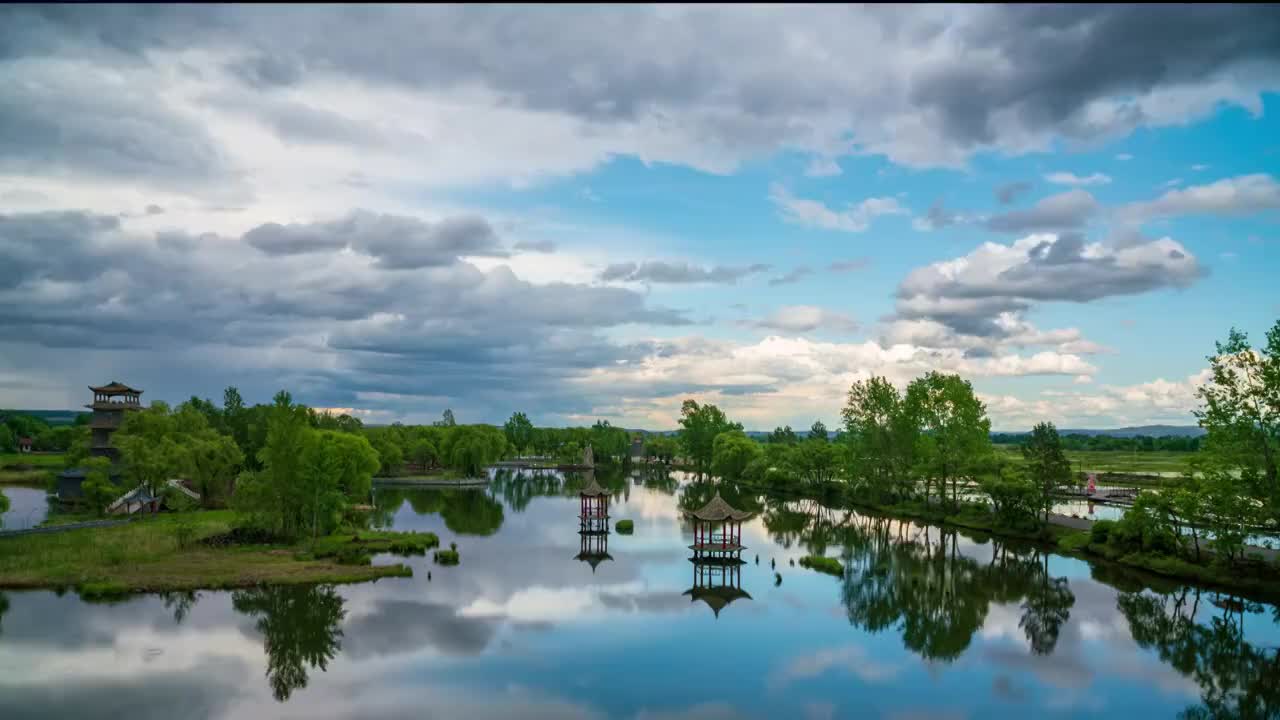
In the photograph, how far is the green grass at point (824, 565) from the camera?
173ft

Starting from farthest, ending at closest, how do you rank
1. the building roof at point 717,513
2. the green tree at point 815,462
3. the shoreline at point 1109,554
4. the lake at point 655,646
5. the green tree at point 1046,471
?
1. the green tree at point 815,462
2. the green tree at point 1046,471
3. the building roof at point 717,513
4. the shoreline at point 1109,554
5. the lake at point 655,646

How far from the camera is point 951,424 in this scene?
78.0 metres

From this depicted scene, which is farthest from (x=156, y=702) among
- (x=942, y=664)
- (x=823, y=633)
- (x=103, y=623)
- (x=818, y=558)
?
(x=818, y=558)

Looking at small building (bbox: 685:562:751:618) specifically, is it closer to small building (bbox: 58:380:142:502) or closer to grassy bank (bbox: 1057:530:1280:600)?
grassy bank (bbox: 1057:530:1280:600)

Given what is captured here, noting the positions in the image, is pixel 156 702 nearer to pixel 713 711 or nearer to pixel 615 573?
pixel 713 711

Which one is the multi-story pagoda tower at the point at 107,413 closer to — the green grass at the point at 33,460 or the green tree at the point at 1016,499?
the green grass at the point at 33,460

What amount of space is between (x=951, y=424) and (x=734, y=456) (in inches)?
1956

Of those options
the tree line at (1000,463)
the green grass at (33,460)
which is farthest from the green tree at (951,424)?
the green grass at (33,460)

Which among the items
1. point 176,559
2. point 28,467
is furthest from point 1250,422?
point 28,467

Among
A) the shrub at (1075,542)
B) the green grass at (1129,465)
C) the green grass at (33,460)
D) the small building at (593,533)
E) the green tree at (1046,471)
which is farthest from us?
the green grass at (1129,465)

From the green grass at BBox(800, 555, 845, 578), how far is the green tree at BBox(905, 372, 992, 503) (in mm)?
26555

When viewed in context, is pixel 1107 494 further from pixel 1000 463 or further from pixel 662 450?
pixel 662 450

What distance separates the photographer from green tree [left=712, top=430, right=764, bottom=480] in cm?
12450

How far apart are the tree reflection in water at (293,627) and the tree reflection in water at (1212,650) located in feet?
104
